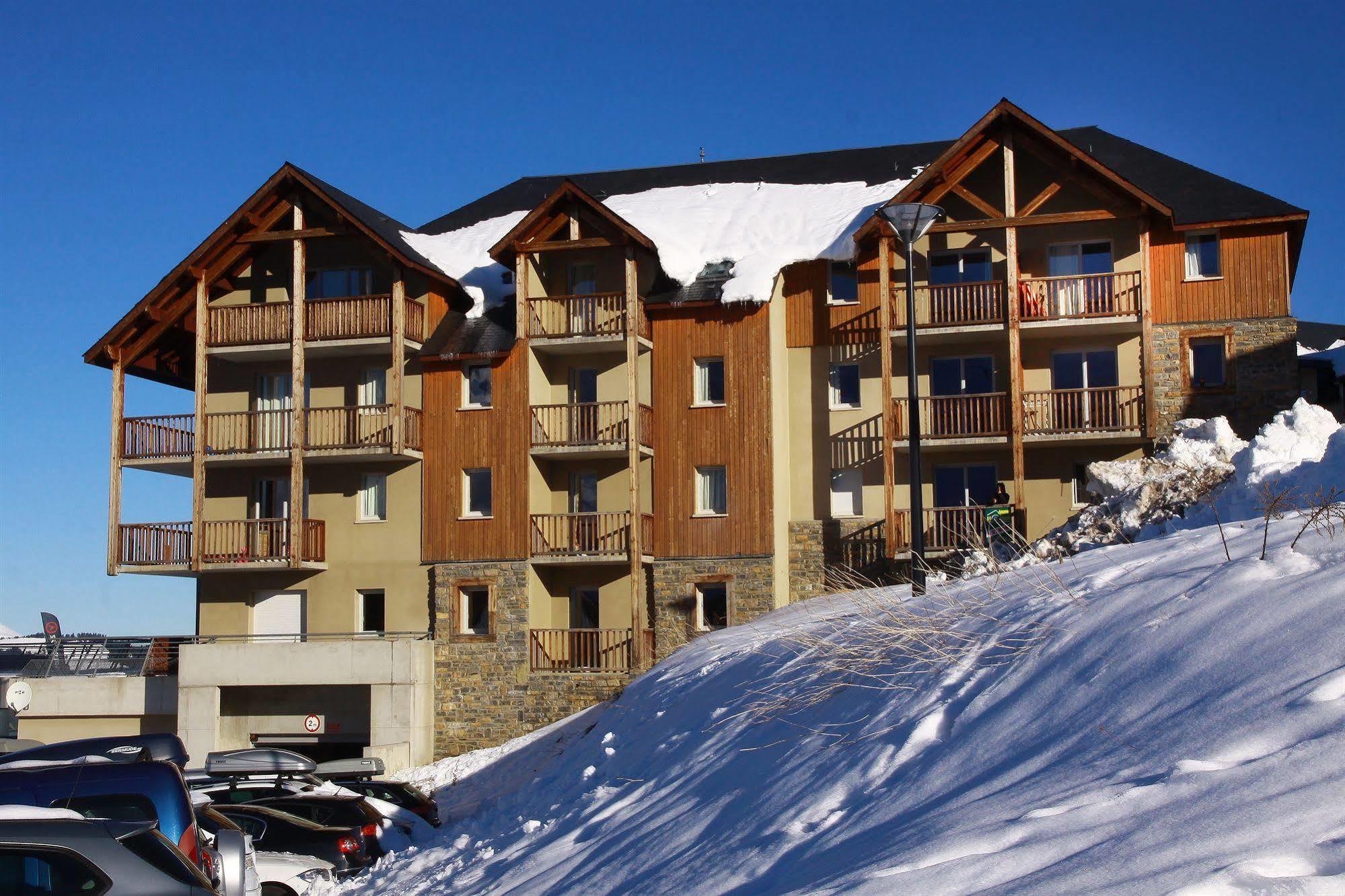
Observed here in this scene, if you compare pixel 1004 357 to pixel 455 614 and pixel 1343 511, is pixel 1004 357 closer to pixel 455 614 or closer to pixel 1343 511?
pixel 455 614

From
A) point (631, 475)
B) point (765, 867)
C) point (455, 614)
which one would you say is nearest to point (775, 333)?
point (631, 475)

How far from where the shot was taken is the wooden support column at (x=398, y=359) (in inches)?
1344

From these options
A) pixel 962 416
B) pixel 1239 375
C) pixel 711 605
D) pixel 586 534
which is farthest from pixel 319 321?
pixel 1239 375

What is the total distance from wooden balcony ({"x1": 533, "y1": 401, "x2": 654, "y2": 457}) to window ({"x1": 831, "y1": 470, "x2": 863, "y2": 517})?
4425 millimetres

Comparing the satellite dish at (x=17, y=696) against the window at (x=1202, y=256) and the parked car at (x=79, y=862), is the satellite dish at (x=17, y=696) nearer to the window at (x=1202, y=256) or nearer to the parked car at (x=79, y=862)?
the parked car at (x=79, y=862)

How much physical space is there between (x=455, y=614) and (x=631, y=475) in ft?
18.1

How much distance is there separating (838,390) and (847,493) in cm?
248

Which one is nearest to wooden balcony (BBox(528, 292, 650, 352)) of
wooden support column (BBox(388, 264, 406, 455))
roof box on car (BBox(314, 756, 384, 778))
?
wooden support column (BBox(388, 264, 406, 455))

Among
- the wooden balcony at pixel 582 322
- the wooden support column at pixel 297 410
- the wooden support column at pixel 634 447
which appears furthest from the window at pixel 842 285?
the wooden support column at pixel 297 410

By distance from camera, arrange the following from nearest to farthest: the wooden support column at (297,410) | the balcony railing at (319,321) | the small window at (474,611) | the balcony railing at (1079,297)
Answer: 1. the balcony railing at (1079,297)
2. the small window at (474,611)
3. the wooden support column at (297,410)
4. the balcony railing at (319,321)

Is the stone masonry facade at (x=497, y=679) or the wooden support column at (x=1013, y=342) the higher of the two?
the wooden support column at (x=1013, y=342)

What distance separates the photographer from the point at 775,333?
33688mm

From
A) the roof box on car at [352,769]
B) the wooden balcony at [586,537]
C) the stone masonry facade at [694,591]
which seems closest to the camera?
the roof box on car at [352,769]

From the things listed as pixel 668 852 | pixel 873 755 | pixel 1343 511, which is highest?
pixel 1343 511
